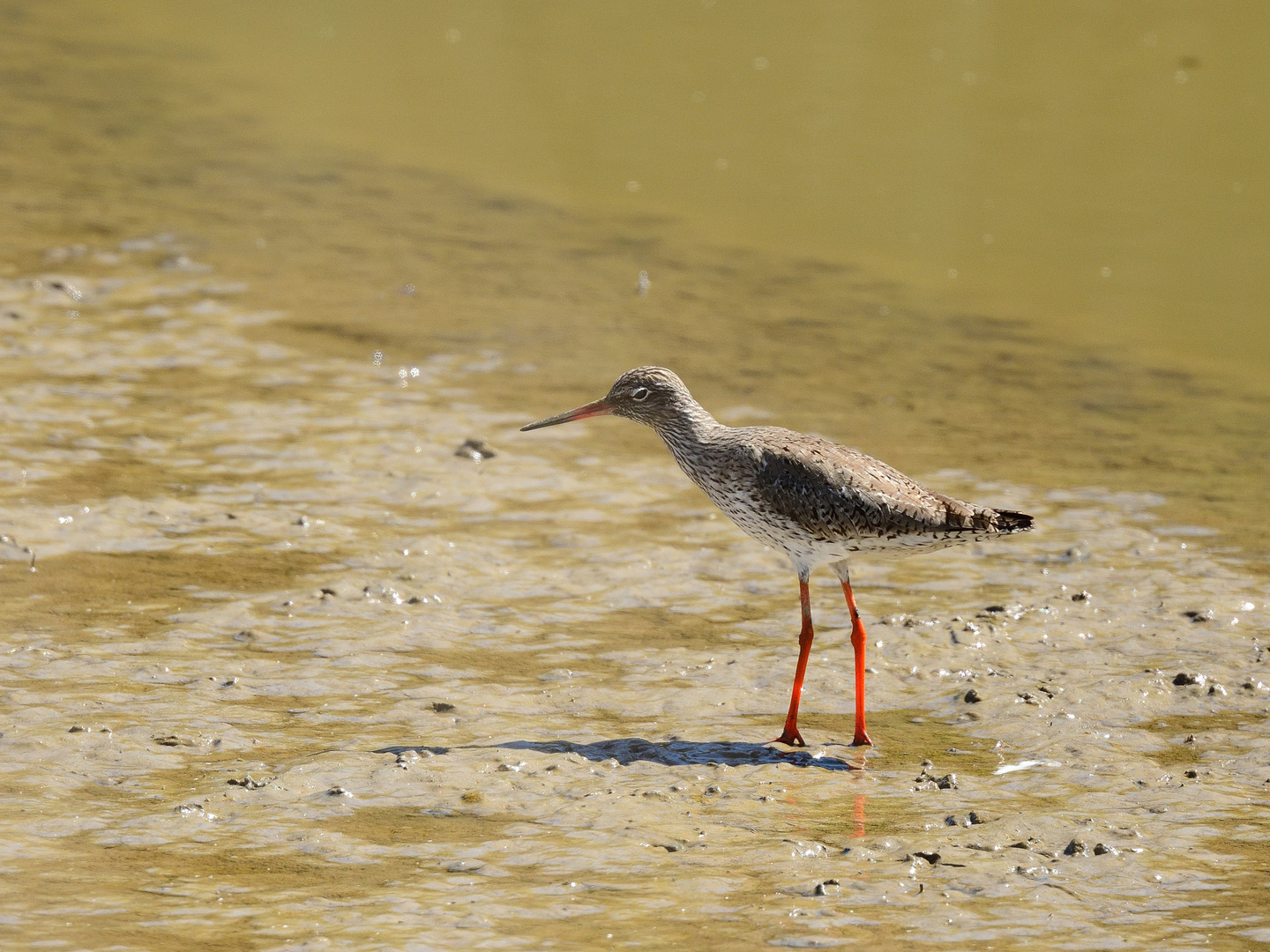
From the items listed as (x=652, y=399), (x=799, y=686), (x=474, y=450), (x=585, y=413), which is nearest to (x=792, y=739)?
(x=799, y=686)

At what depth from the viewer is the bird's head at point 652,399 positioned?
798 cm

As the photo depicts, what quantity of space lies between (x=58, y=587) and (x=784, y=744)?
160 inches

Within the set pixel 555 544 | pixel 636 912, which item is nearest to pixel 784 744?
pixel 636 912

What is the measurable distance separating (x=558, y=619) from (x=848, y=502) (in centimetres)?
203

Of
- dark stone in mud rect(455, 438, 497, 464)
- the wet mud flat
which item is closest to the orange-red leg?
the wet mud flat

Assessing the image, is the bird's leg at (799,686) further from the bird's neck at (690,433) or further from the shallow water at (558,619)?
the bird's neck at (690,433)

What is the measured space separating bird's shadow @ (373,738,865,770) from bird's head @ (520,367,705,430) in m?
1.77

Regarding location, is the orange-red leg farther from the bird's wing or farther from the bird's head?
the bird's head

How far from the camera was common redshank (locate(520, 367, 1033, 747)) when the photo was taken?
727 cm

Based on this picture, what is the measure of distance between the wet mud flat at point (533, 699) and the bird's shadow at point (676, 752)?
0.07 feet

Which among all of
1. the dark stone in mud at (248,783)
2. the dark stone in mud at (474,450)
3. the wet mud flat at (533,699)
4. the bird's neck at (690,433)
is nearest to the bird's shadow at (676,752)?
the wet mud flat at (533,699)

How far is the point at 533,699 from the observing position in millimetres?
7523

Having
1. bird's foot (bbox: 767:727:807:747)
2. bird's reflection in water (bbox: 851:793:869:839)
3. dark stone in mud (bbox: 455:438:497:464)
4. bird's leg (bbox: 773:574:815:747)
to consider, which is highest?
dark stone in mud (bbox: 455:438:497:464)

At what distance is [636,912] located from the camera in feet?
18.1
